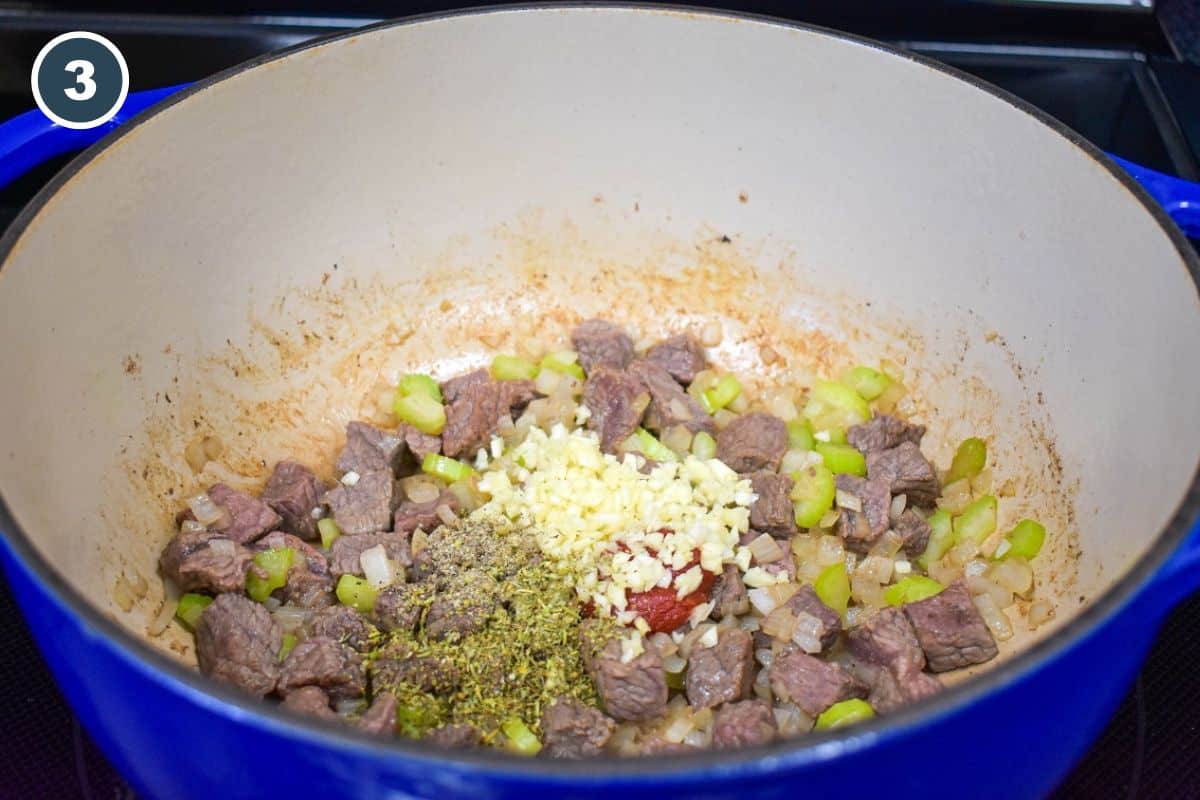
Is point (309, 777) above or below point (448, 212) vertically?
below

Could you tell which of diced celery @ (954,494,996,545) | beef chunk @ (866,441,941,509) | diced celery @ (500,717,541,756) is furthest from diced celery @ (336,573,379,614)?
diced celery @ (954,494,996,545)

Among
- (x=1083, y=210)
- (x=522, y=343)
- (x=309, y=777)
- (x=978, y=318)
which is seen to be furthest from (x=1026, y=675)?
(x=522, y=343)

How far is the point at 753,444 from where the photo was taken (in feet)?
6.88

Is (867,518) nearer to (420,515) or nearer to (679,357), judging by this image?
(679,357)

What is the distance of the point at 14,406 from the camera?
150 cm

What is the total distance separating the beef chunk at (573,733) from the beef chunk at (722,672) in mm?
157

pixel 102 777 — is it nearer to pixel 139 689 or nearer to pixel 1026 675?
pixel 139 689

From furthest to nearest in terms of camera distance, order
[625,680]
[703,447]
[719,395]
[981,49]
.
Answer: [981,49] < [719,395] < [703,447] < [625,680]

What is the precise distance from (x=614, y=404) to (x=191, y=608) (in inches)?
32.6

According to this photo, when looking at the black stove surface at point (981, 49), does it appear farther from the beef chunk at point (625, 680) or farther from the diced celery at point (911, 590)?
the beef chunk at point (625, 680)

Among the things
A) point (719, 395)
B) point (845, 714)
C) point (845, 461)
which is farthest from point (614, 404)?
point (845, 714)

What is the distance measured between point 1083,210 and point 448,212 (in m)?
1.15

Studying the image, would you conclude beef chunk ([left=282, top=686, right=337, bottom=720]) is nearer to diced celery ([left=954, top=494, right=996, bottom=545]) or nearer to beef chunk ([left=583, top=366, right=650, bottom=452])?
beef chunk ([left=583, top=366, right=650, bottom=452])

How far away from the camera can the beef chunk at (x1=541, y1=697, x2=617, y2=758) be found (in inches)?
63.2
